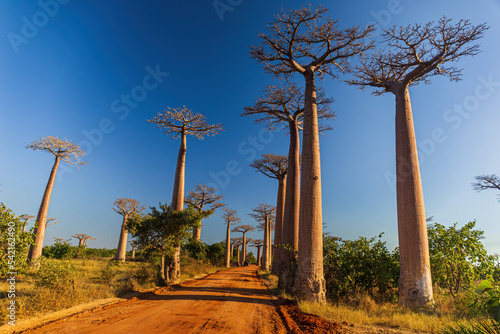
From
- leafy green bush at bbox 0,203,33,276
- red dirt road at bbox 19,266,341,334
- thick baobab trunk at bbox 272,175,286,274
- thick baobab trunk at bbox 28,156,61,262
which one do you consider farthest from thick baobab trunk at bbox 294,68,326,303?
thick baobab trunk at bbox 28,156,61,262

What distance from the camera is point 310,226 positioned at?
8531 millimetres

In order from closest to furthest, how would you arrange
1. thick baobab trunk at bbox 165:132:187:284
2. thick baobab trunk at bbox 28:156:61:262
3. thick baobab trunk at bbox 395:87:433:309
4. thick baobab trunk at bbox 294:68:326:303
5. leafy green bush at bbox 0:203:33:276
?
leafy green bush at bbox 0:203:33:276 < thick baobab trunk at bbox 395:87:433:309 < thick baobab trunk at bbox 294:68:326:303 < thick baobab trunk at bbox 165:132:187:284 < thick baobab trunk at bbox 28:156:61:262

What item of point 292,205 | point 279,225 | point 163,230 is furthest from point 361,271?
point 279,225

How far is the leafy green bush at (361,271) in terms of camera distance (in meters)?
8.97

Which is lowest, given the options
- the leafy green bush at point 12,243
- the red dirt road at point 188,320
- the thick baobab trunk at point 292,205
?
the red dirt road at point 188,320

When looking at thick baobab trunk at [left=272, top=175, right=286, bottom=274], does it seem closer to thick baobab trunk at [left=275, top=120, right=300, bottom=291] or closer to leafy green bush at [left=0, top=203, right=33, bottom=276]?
thick baobab trunk at [left=275, top=120, right=300, bottom=291]

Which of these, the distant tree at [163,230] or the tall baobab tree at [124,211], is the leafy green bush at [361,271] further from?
the tall baobab tree at [124,211]

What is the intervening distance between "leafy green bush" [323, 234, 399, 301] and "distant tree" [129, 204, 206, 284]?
6898 millimetres

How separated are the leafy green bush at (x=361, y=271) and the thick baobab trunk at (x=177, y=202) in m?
7.74

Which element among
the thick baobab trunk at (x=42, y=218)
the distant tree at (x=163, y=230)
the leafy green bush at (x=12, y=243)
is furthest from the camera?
the thick baobab trunk at (x=42, y=218)

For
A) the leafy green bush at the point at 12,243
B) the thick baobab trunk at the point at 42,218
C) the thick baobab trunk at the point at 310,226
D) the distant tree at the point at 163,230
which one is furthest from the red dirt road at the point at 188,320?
the thick baobab trunk at the point at 42,218

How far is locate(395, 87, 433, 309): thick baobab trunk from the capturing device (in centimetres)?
725

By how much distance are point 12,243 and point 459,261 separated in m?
12.8

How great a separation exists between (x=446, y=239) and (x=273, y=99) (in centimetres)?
1052
